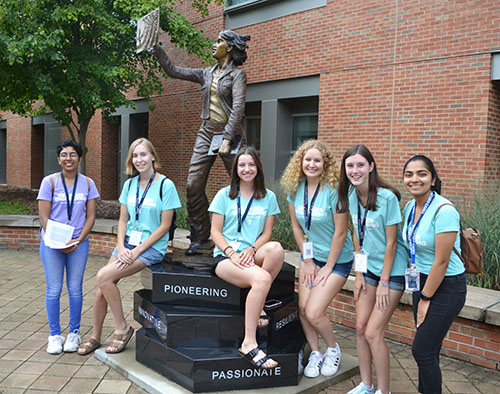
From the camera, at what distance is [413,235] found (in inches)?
114

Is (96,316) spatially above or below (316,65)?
below

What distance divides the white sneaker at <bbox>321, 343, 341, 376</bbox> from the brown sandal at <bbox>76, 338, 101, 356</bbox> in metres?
2.02

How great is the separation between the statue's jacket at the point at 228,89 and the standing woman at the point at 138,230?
1.15m

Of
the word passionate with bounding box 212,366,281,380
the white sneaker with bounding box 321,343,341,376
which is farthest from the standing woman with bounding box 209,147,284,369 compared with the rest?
the white sneaker with bounding box 321,343,341,376

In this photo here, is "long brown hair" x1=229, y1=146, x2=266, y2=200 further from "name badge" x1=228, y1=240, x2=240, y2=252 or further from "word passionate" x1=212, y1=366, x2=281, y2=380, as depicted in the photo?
"word passionate" x1=212, y1=366, x2=281, y2=380

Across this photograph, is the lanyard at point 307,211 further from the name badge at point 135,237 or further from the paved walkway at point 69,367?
the name badge at point 135,237

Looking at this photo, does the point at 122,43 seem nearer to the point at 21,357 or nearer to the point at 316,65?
the point at 316,65

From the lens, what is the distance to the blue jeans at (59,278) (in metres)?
4.11

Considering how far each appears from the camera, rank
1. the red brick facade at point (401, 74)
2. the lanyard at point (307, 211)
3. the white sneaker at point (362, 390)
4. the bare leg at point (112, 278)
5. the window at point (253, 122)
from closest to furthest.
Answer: the white sneaker at point (362, 390)
the lanyard at point (307, 211)
the bare leg at point (112, 278)
the red brick facade at point (401, 74)
the window at point (253, 122)

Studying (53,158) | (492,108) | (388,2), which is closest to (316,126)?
(388,2)

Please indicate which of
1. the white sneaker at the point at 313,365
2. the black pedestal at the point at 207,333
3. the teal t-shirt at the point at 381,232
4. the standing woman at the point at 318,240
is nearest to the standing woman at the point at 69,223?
the black pedestal at the point at 207,333

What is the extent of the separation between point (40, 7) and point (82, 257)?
7.04 m

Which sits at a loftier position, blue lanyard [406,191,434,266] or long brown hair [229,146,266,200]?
long brown hair [229,146,266,200]

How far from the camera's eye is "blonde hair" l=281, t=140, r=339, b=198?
3.65m
